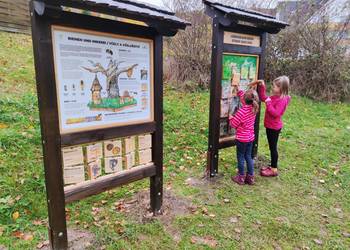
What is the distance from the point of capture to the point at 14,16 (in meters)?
8.04

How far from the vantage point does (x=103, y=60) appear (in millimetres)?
2584

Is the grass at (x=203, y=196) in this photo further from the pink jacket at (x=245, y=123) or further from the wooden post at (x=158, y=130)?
the pink jacket at (x=245, y=123)

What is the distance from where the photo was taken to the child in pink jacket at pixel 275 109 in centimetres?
419

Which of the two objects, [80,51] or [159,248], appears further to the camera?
[159,248]

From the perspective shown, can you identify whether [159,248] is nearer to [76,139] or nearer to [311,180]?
[76,139]

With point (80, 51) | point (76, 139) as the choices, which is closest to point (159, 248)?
point (76, 139)

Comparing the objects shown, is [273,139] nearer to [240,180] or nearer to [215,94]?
[240,180]

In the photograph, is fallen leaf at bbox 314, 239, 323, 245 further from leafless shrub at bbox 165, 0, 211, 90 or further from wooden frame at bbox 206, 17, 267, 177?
leafless shrub at bbox 165, 0, 211, 90

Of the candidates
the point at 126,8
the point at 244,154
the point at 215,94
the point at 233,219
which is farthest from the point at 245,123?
the point at 126,8

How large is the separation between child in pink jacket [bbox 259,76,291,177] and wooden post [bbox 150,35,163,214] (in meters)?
1.95

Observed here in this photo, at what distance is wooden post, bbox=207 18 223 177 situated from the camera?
153 inches

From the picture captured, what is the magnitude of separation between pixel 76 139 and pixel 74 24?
99 cm

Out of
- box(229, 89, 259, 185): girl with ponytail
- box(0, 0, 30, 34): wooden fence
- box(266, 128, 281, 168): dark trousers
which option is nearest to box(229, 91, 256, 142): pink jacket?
box(229, 89, 259, 185): girl with ponytail

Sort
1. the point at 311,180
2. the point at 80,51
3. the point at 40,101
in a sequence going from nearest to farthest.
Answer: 1. the point at 40,101
2. the point at 80,51
3. the point at 311,180
